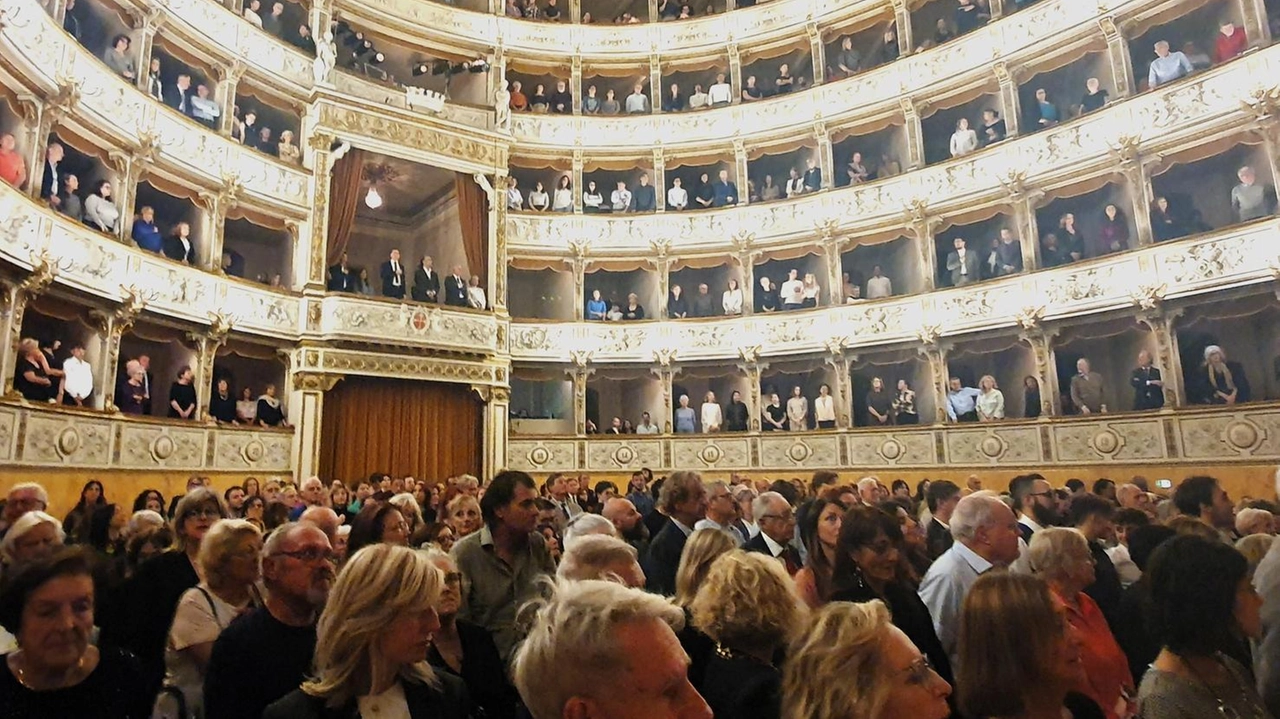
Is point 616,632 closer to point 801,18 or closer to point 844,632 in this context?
point 844,632

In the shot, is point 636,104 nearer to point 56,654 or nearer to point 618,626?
point 56,654

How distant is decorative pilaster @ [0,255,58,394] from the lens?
9.10 metres

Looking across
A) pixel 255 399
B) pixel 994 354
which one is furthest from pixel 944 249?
pixel 255 399

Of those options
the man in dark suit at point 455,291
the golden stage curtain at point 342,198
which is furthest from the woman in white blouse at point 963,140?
the golden stage curtain at point 342,198

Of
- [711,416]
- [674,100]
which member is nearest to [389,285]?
[711,416]

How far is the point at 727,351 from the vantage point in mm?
17031

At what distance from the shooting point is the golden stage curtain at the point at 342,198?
1494 cm

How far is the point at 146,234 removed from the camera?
39.7ft

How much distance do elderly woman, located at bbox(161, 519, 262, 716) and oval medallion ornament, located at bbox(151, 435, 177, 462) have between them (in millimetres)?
10076

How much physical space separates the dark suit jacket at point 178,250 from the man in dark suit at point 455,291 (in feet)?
15.0

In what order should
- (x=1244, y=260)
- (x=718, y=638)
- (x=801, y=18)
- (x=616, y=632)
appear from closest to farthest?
(x=616, y=632), (x=718, y=638), (x=1244, y=260), (x=801, y=18)

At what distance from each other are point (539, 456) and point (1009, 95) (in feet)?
38.3

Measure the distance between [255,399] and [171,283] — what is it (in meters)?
3.04

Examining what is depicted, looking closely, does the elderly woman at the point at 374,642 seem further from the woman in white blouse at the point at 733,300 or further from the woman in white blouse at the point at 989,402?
the woman in white blouse at the point at 733,300
